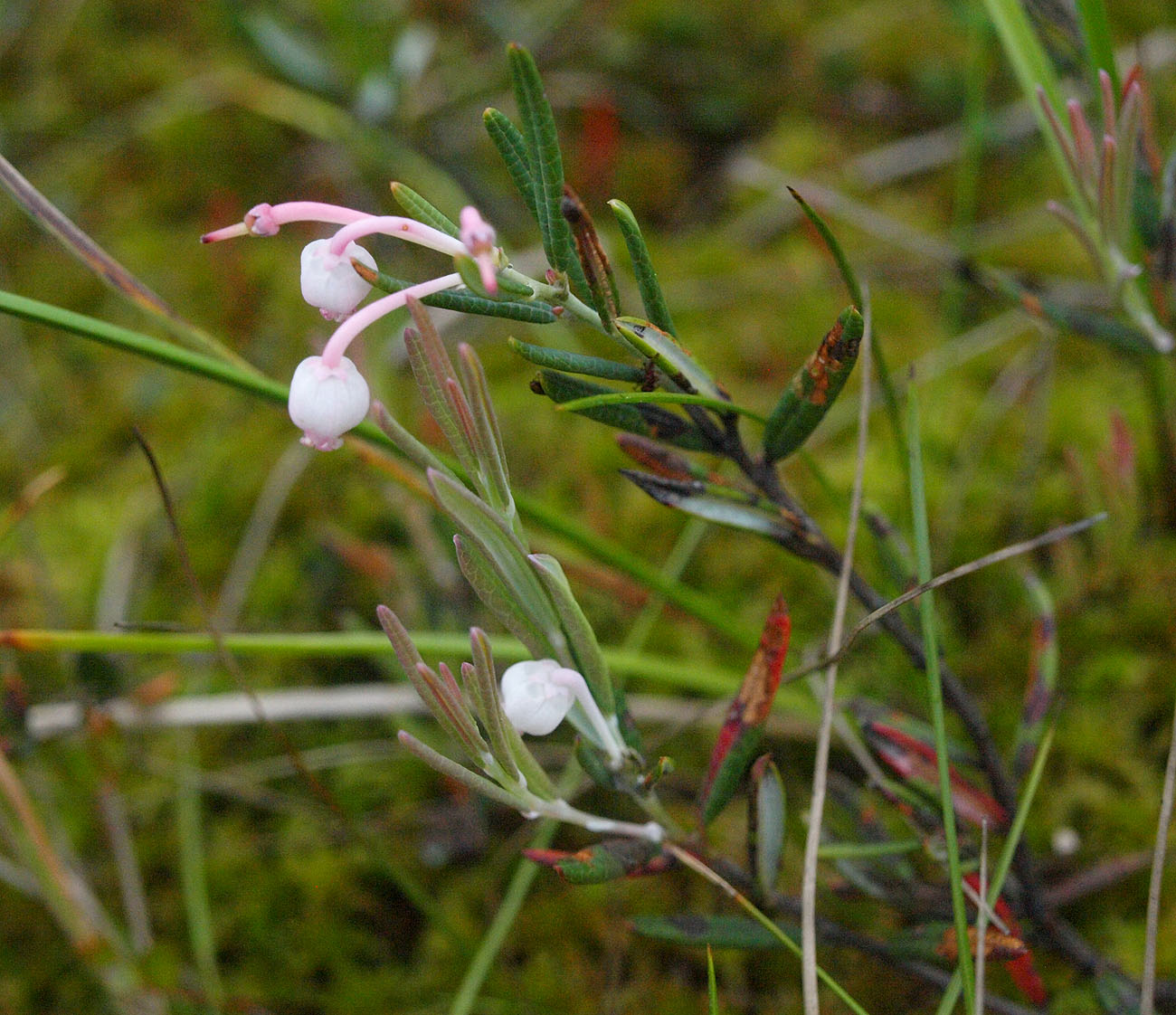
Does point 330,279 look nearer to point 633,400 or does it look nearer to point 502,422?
point 633,400

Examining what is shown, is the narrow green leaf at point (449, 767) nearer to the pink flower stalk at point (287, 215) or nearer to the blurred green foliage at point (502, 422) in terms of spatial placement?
the pink flower stalk at point (287, 215)

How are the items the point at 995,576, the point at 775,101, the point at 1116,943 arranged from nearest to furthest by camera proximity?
the point at 1116,943, the point at 995,576, the point at 775,101

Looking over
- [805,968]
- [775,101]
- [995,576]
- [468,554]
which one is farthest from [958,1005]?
[775,101]

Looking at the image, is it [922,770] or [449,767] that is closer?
[449,767]

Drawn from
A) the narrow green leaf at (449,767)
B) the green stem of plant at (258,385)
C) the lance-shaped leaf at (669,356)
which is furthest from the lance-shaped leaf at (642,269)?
the narrow green leaf at (449,767)

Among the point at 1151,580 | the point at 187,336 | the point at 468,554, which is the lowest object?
the point at 1151,580

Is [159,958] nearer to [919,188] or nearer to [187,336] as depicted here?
[187,336]

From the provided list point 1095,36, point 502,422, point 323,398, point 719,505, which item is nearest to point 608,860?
point 719,505
